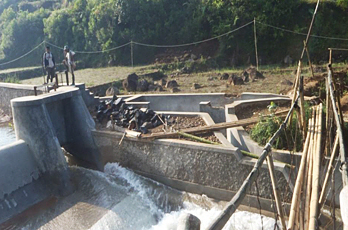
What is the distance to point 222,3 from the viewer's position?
2256 cm

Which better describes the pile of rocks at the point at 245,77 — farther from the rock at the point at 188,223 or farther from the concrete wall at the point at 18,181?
the rock at the point at 188,223

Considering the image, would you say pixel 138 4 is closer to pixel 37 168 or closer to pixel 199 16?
pixel 199 16

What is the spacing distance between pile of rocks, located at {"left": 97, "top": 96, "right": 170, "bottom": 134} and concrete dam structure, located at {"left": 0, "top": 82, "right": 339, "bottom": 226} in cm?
50

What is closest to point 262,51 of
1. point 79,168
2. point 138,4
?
point 138,4

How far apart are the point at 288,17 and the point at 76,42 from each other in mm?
16209

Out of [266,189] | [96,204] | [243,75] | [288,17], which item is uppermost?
[288,17]

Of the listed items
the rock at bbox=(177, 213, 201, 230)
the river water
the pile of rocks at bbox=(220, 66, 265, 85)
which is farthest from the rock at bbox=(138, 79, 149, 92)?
the rock at bbox=(177, 213, 201, 230)

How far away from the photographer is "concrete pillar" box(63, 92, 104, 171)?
9.91 meters

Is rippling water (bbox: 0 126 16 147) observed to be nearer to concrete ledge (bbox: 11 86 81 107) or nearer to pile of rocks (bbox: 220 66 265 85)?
concrete ledge (bbox: 11 86 81 107)

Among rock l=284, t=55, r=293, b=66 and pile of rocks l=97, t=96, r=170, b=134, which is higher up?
rock l=284, t=55, r=293, b=66

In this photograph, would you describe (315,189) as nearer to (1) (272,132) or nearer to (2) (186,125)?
(1) (272,132)

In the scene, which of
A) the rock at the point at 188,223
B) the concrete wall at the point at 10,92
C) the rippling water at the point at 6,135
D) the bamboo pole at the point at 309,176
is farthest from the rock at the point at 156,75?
the rock at the point at 188,223

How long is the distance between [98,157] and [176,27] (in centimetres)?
1677

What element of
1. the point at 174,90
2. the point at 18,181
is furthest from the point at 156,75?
the point at 18,181
